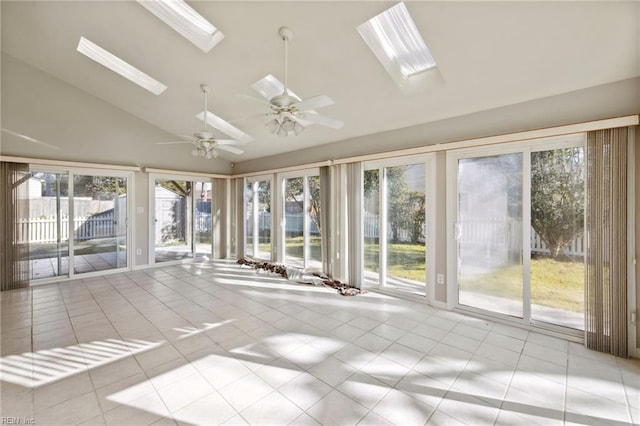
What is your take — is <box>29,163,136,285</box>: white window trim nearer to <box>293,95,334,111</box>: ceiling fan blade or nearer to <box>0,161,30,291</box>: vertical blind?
<box>0,161,30,291</box>: vertical blind

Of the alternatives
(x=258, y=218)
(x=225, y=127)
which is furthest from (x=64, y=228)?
(x=258, y=218)

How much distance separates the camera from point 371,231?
458 centimetres

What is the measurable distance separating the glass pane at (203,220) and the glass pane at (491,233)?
5972mm

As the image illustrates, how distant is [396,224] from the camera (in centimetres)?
430

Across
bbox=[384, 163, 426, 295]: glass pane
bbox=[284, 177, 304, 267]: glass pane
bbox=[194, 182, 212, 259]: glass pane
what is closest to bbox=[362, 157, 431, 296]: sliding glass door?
bbox=[384, 163, 426, 295]: glass pane

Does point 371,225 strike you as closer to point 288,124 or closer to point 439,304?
point 439,304

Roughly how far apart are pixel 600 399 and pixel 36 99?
8147mm

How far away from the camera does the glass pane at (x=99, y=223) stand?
521 cm

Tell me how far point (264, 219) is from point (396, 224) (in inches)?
142

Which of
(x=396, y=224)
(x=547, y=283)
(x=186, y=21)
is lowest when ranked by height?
(x=547, y=283)

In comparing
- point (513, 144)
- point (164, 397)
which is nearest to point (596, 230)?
point (513, 144)

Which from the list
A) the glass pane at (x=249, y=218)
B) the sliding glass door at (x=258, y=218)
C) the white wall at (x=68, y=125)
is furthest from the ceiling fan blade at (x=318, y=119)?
the white wall at (x=68, y=125)

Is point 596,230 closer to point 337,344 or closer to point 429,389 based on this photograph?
point 429,389

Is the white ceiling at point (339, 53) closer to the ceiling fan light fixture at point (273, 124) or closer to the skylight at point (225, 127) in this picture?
the skylight at point (225, 127)
